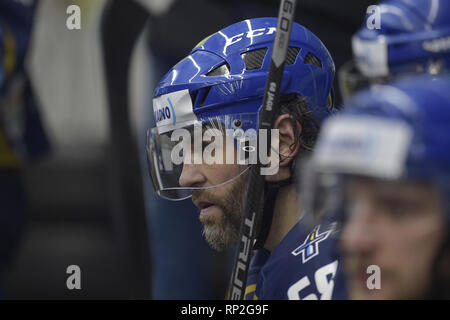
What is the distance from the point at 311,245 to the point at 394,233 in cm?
53

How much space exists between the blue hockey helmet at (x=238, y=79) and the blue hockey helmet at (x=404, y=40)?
95 millimetres

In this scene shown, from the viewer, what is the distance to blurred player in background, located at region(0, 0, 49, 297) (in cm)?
249

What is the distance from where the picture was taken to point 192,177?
136cm

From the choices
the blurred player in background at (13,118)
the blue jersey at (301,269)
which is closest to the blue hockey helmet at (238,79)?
the blue jersey at (301,269)

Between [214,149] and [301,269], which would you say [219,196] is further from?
[301,269]

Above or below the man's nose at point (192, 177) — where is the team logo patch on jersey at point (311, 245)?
below

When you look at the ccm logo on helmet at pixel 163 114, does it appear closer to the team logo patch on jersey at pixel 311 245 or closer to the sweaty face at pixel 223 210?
the sweaty face at pixel 223 210

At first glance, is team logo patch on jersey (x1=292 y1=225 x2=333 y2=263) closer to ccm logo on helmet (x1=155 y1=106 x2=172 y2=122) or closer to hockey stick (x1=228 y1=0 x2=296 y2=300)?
hockey stick (x1=228 y1=0 x2=296 y2=300)

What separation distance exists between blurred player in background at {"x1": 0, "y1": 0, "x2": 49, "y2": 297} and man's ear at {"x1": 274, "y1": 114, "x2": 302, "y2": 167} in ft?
4.64

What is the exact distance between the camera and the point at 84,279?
2707mm

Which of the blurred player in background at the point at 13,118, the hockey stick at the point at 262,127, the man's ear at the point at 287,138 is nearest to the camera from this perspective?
the hockey stick at the point at 262,127

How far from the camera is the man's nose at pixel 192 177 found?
1355 millimetres
